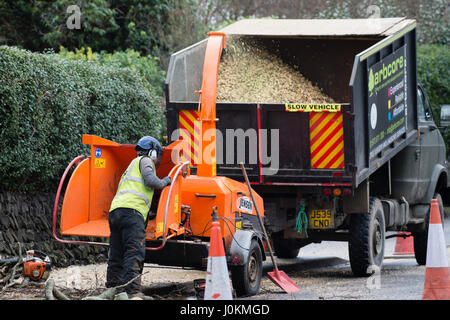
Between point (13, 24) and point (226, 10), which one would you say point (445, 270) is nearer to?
point (13, 24)

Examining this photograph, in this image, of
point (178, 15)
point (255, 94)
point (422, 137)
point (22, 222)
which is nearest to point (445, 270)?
point (255, 94)

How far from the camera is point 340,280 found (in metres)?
9.28

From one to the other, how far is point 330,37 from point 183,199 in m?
3.08

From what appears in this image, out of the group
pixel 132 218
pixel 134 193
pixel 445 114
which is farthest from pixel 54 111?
pixel 445 114

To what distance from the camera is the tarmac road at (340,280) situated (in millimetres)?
7832

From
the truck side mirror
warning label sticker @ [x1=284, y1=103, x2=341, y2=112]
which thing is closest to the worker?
warning label sticker @ [x1=284, y1=103, x2=341, y2=112]

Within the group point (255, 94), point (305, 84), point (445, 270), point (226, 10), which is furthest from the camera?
point (226, 10)

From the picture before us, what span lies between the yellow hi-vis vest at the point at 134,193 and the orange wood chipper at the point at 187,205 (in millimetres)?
213

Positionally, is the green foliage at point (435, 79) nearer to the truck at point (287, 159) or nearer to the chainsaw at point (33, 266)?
the truck at point (287, 159)

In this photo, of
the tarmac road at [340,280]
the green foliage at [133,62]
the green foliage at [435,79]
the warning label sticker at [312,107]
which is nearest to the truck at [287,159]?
the warning label sticker at [312,107]

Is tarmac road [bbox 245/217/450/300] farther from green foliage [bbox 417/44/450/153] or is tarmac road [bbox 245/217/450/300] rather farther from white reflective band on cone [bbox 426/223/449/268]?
green foliage [bbox 417/44/450/153]

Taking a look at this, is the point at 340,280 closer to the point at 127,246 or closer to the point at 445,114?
the point at 445,114

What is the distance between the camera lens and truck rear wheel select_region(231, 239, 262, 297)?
7859 mm

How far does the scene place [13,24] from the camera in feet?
53.4
